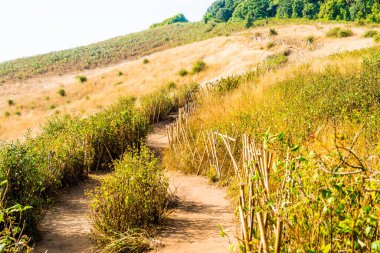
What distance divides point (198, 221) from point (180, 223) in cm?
28

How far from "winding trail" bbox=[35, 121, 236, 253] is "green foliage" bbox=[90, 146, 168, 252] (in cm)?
30

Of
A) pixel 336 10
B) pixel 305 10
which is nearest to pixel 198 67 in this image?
pixel 336 10

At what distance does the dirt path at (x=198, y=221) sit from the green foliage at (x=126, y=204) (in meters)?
0.37

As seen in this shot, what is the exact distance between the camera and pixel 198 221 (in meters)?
5.46

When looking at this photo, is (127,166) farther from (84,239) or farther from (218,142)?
(218,142)

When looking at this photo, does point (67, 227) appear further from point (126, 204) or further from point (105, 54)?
point (105, 54)

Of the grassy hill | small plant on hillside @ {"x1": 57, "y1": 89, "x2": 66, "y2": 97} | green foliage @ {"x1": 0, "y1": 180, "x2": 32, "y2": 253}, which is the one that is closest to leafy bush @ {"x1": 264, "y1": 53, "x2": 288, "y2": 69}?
green foliage @ {"x1": 0, "y1": 180, "x2": 32, "y2": 253}

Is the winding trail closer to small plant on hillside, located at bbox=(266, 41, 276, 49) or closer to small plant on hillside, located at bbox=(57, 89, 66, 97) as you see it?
small plant on hillside, located at bbox=(266, 41, 276, 49)

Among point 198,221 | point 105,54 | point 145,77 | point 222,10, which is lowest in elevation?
point 198,221

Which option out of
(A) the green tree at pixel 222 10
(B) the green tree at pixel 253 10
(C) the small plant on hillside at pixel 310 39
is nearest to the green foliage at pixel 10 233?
(C) the small plant on hillside at pixel 310 39

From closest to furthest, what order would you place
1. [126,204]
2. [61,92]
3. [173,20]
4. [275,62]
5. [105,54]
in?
[126,204] → [275,62] → [61,92] → [105,54] → [173,20]

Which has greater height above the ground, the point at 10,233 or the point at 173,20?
the point at 173,20

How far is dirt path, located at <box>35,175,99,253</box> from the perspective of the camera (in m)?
5.05

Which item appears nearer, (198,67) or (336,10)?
(198,67)
